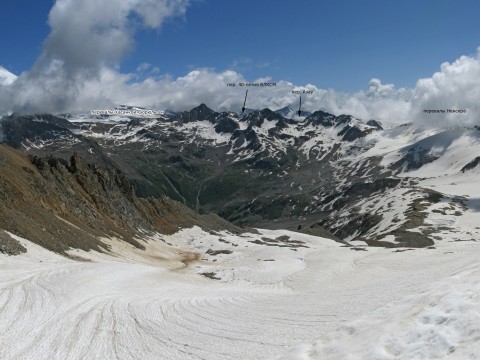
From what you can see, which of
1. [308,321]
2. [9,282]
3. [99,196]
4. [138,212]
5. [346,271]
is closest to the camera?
[308,321]

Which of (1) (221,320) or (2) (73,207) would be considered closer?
(1) (221,320)

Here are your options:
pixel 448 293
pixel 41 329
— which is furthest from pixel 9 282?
pixel 448 293

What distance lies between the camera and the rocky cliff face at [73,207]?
176ft

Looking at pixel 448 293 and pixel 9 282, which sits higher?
pixel 448 293

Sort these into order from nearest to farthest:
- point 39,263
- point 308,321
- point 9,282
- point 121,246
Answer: point 308,321 → point 9,282 → point 39,263 → point 121,246

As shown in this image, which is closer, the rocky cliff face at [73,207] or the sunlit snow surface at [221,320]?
the sunlit snow surface at [221,320]

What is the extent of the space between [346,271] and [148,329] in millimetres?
27446

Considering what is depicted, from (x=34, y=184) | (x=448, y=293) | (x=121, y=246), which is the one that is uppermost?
(x=34, y=184)

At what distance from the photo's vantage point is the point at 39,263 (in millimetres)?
37062

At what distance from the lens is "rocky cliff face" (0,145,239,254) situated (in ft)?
176

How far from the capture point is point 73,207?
262 ft

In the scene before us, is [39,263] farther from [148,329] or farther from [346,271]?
[346,271]

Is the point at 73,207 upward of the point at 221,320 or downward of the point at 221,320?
upward

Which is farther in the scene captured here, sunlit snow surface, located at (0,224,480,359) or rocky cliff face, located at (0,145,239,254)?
rocky cliff face, located at (0,145,239,254)
